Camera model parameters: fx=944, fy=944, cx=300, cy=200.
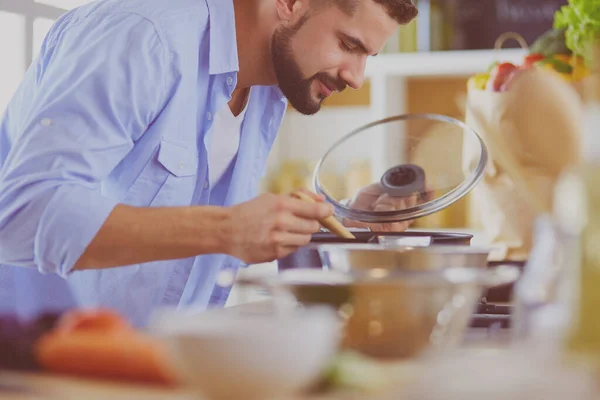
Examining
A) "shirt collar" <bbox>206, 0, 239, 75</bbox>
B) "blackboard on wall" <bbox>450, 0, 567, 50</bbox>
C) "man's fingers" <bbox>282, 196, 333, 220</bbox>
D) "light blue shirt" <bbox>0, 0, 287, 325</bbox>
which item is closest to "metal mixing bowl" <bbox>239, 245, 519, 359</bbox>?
"man's fingers" <bbox>282, 196, 333, 220</bbox>

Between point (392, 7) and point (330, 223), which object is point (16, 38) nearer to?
point (392, 7)

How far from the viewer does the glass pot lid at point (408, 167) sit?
1.74m

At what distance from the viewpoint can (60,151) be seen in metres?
1.32

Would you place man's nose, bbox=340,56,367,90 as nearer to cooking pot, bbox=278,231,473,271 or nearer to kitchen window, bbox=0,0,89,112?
cooking pot, bbox=278,231,473,271

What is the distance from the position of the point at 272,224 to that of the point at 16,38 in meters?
1.78

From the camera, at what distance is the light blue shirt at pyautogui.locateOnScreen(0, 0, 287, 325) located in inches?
51.3

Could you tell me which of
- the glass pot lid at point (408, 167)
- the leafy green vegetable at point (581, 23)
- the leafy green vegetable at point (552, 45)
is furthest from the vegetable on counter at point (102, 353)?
the leafy green vegetable at point (552, 45)

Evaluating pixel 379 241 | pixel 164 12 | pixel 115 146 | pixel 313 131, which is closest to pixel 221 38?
pixel 164 12

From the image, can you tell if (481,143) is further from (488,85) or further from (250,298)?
(250,298)

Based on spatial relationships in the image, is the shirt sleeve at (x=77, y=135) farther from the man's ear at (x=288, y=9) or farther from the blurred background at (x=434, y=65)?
the blurred background at (x=434, y=65)

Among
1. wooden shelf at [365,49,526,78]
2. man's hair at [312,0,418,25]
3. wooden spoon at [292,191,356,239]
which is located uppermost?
wooden shelf at [365,49,526,78]

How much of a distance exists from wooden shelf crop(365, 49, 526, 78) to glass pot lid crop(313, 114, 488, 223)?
5.21 ft

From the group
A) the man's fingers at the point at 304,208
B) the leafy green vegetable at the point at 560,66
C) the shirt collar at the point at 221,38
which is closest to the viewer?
the man's fingers at the point at 304,208

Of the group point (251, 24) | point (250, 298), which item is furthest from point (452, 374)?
point (250, 298)
